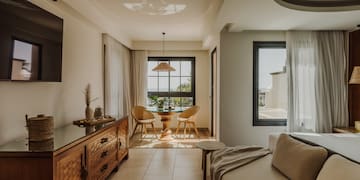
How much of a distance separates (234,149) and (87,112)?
6.26 ft

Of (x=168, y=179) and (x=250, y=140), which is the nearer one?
(x=168, y=179)

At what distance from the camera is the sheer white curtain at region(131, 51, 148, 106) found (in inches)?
259

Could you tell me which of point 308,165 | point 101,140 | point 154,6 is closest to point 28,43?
point 101,140

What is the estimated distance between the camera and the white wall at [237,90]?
4277mm

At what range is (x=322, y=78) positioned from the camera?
4.22 meters

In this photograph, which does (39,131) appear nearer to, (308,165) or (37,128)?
(37,128)

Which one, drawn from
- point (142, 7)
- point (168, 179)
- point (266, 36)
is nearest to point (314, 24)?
point (266, 36)

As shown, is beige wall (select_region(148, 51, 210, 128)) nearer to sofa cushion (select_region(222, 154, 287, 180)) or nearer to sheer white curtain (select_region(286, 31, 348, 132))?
sheer white curtain (select_region(286, 31, 348, 132))

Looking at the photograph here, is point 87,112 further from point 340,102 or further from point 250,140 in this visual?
point 340,102

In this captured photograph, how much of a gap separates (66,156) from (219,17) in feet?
8.72

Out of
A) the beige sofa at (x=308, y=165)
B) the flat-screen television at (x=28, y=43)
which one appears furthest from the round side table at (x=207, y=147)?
the flat-screen television at (x=28, y=43)

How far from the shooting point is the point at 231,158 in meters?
2.62

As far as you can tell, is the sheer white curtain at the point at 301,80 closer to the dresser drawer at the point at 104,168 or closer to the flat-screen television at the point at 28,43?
the dresser drawer at the point at 104,168

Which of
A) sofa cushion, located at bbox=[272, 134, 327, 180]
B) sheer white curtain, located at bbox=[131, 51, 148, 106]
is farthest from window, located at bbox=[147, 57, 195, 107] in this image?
sofa cushion, located at bbox=[272, 134, 327, 180]
